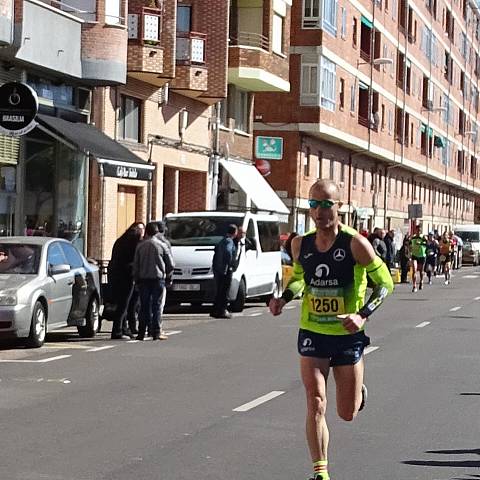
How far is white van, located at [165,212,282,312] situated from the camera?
26.2 meters

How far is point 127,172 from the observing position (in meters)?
27.9

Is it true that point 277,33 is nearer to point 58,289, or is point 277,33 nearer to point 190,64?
point 190,64

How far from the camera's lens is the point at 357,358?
804 cm

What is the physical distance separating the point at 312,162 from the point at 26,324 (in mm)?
36571

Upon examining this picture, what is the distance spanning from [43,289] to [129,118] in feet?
52.9

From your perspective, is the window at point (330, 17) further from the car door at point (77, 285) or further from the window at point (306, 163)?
the car door at point (77, 285)

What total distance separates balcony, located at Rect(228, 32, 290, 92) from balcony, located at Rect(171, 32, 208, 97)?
414 cm

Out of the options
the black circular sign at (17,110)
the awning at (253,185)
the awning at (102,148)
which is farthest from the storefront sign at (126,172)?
the awning at (253,185)

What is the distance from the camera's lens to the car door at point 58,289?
18.2 metres

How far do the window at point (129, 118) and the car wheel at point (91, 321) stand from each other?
13.3 m

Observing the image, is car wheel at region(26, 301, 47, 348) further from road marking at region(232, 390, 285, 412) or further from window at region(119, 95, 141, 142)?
window at region(119, 95, 141, 142)

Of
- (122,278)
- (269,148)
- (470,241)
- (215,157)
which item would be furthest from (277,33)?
(470,241)

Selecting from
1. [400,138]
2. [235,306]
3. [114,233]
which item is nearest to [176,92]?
[114,233]

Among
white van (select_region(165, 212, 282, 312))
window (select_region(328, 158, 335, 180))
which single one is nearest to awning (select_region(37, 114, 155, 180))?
white van (select_region(165, 212, 282, 312))
